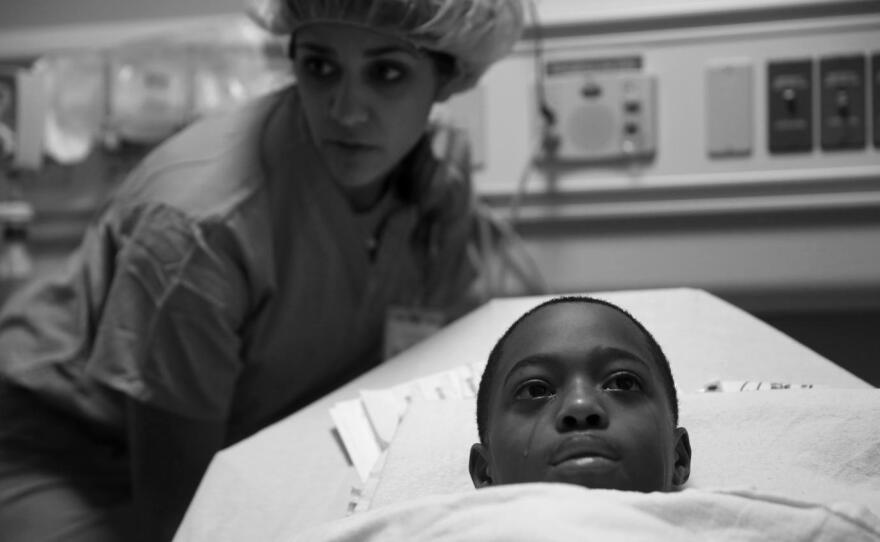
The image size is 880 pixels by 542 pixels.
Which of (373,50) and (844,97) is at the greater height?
(373,50)

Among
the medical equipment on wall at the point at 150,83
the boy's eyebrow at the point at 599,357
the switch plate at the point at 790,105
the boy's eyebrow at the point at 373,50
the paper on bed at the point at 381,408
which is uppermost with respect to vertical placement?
the boy's eyebrow at the point at 373,50

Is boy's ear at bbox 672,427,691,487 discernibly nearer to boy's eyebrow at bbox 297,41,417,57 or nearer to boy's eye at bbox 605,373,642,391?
boy's eye at bbox 605,373,642,391

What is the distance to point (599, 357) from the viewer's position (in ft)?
3.14

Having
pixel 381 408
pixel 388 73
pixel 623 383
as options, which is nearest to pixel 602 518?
pixel 623 383

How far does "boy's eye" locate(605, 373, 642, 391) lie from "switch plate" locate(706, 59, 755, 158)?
0.99m

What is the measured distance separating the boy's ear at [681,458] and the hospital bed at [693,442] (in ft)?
0.07

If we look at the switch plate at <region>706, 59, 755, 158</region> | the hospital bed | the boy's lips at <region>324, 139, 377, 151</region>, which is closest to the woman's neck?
the boy's lips at <region>324, 139, 377, 151</region>

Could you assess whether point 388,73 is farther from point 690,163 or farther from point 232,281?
point 690,163

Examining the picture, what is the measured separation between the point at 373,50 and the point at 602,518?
886 millimetres

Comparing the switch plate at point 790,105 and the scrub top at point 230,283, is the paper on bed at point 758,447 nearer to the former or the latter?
the scrub top at point 230,283

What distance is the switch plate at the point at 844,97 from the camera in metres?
1.78

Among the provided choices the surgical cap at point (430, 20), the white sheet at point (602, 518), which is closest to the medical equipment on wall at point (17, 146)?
the surgical cap at point (430, 20)

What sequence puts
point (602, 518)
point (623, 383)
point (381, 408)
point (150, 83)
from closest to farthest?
point (602, 518), point (623, 383), point (381, 408), point (150, 83)

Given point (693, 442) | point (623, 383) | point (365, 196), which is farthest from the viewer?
point (365, 196)
